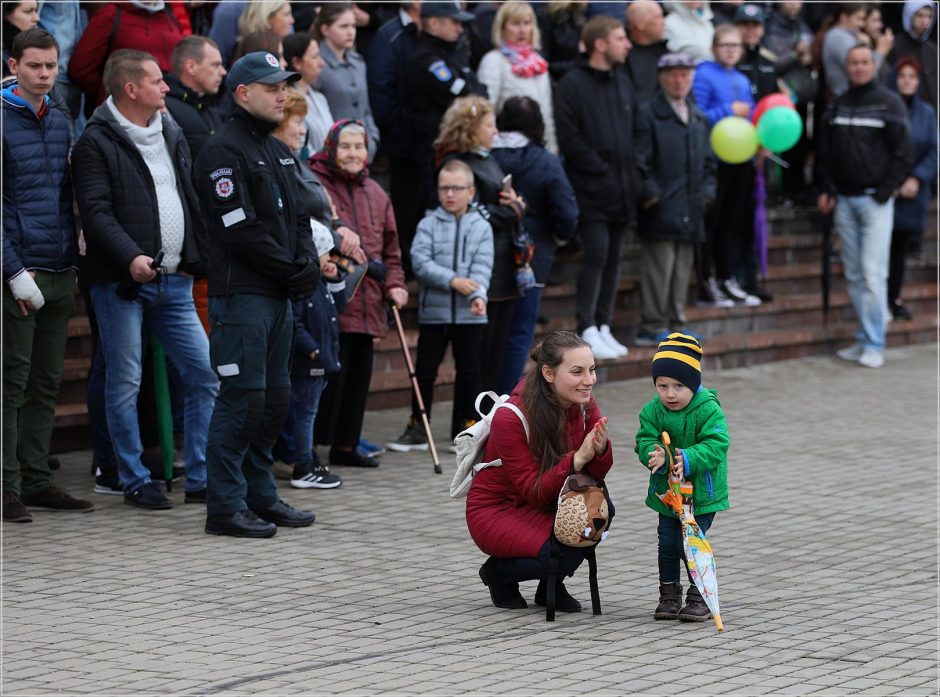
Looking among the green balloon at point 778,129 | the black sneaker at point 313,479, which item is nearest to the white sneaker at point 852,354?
the green balloon at point 778,129

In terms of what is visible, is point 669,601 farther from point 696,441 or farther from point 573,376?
point 573,376

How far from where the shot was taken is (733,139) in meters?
14.3

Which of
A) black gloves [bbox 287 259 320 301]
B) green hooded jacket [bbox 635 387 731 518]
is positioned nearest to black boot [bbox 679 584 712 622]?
green hooded jacket [bbox 635 387 731 518]

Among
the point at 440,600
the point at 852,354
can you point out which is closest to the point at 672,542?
the point at 440,600

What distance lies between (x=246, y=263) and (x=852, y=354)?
332 inches

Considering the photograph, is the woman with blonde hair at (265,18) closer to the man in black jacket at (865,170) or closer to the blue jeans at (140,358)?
the blue jeans at (140,358)

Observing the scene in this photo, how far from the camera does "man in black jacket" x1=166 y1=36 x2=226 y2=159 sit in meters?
9.68

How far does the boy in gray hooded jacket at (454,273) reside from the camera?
1042 centimetres

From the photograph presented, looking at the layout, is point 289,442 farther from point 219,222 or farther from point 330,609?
point 330,609

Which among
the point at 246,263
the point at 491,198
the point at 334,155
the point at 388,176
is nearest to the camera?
the point at 246,263

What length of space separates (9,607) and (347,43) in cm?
578

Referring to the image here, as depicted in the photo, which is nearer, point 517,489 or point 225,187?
point 517,489

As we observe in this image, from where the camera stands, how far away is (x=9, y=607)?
23.1ft

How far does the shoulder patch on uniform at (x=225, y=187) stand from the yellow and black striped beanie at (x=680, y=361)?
237cm
